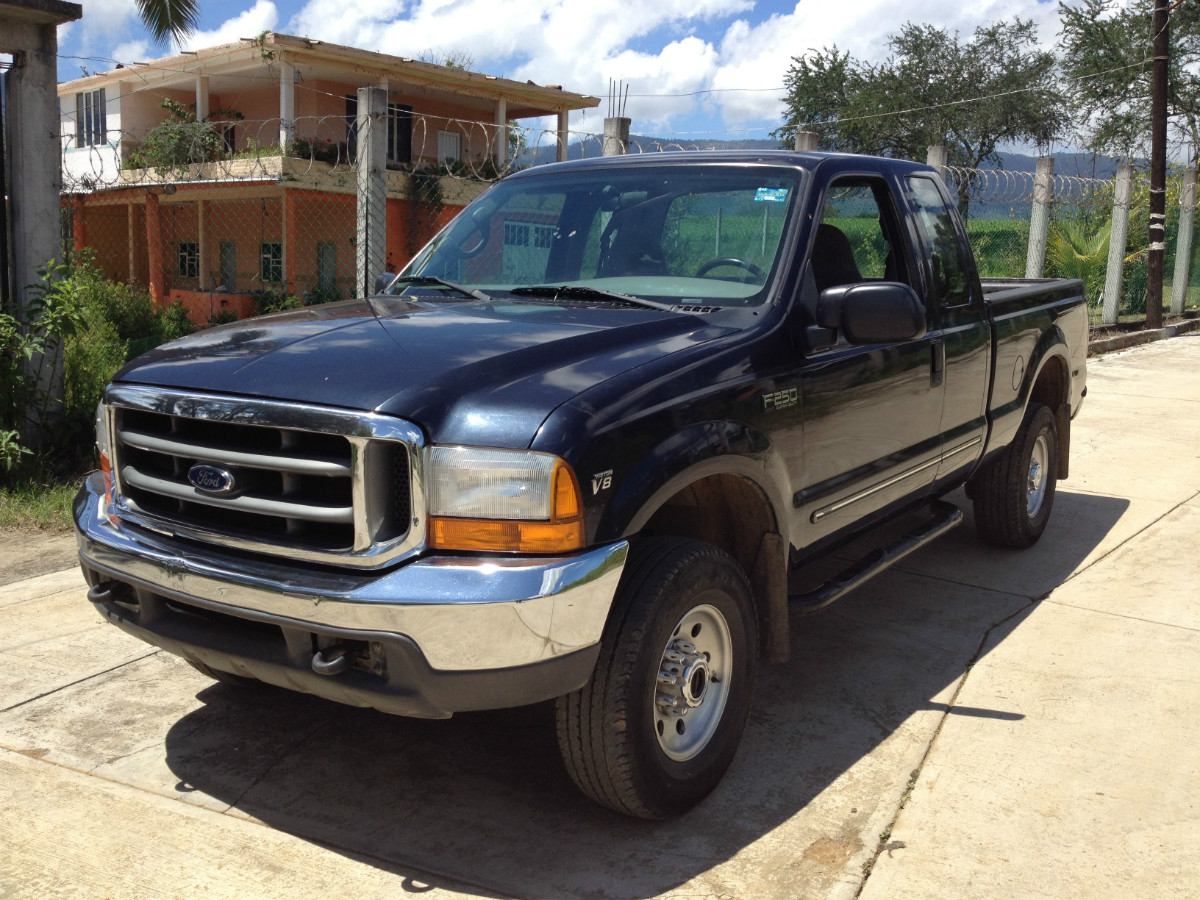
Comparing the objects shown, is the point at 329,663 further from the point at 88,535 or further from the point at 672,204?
the point at 672,204

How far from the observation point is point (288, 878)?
10.3 ft

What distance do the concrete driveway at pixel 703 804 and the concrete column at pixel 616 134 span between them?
4.44 metres

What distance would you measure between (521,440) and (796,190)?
183cm

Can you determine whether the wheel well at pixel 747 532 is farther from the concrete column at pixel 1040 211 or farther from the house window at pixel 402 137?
the house window at pixel 402 137

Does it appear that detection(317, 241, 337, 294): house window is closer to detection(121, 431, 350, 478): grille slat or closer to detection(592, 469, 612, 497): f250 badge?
detection(121, 431, 350, 478): grille slat

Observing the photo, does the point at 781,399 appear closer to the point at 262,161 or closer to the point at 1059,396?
the point at 1059,396

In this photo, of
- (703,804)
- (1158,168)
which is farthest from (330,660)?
(1158,168)

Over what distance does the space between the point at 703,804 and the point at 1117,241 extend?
53.9 ft

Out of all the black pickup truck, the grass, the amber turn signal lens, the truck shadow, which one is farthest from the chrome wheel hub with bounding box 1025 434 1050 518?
the grass

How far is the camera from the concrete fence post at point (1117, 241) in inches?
680

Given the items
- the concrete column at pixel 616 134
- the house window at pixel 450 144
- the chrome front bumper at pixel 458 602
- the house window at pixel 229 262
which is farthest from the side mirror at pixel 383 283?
the house window at pixel 450 144

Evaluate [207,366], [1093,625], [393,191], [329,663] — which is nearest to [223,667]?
[329,663]

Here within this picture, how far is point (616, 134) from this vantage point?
28.6 ft

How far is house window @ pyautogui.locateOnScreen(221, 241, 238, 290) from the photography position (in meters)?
28.3
